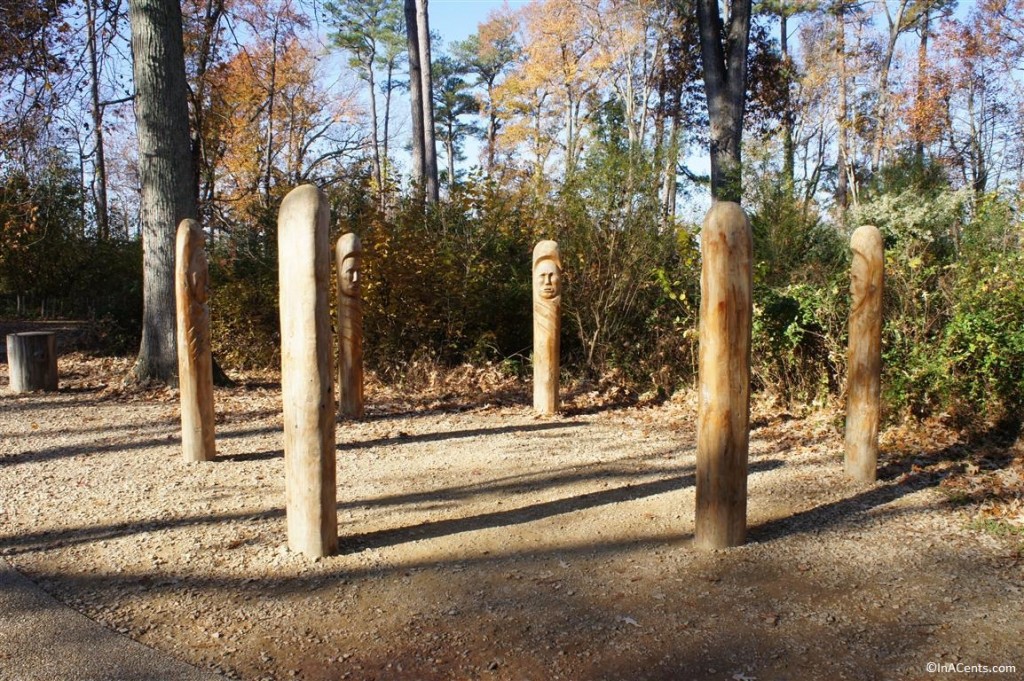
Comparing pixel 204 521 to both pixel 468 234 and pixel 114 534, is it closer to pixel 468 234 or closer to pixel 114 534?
pixel 114 534

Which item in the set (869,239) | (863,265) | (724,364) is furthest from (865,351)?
(724,364)

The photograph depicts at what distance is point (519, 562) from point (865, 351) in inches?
113

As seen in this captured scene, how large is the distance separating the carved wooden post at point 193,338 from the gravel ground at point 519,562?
325 millimetres

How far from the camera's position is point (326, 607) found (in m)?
3.62

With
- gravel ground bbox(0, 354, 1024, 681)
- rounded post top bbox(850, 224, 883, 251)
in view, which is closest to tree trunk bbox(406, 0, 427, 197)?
gravel ground bbox(0, 354, 1024, 681)

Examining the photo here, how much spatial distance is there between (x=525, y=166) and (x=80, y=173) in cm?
1696

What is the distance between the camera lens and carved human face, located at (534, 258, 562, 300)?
321 inches

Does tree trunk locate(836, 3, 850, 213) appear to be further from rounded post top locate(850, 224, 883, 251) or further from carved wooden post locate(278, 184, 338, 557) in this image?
carved wooden post locate(278, 184, 338, 557)

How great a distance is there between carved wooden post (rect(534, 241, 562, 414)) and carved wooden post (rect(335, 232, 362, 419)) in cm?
189

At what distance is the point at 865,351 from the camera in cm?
529

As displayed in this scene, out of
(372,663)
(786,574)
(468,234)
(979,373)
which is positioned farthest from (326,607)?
(468,234)

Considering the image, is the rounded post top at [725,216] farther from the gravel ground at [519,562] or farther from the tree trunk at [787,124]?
the tree trunk at [787,124]

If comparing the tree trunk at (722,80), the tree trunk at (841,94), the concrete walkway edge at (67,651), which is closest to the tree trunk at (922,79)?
the tree trunk at (841,94)

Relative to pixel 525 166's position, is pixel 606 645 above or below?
below
